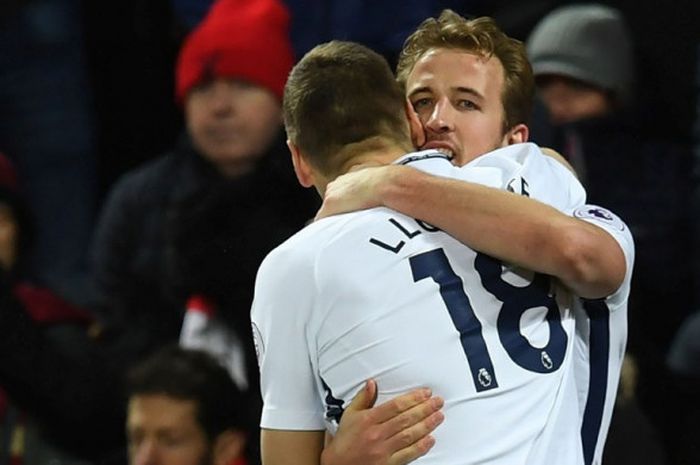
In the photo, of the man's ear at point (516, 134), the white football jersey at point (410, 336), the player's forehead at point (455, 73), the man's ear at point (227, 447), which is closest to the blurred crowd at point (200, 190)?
the man's ear at point (227, 447)

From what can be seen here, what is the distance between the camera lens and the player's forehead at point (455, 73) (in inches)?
153

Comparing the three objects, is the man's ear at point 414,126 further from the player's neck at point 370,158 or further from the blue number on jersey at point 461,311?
the blue number on jersey at point 461,311

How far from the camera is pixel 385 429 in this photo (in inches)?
137

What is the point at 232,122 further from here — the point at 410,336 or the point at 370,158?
the point at 410,336

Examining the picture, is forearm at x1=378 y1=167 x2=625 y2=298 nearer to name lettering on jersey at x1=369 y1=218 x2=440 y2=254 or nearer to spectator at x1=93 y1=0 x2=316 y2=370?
name lettering on jersey at x1=369 y1=218 x2=440 y2=254

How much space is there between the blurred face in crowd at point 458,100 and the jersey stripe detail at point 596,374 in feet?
1.38

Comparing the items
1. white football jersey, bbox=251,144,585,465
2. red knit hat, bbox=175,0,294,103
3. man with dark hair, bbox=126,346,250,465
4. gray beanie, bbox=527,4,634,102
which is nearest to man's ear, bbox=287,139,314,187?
white football jersey, bbox=251,144,585,465

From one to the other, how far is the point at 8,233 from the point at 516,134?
2.49 m

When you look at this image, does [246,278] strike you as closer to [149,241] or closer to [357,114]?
[149,241]

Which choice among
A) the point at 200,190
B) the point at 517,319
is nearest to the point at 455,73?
the point at 517,319

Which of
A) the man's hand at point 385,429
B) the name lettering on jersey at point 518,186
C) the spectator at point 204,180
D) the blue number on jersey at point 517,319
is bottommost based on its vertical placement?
the man's hand at point 385,429

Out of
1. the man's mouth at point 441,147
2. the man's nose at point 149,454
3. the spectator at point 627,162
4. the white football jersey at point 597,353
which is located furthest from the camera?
the spectator at point 627,162

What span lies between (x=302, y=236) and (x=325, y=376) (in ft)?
0.87

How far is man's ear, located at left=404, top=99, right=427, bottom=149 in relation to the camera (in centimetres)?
367
